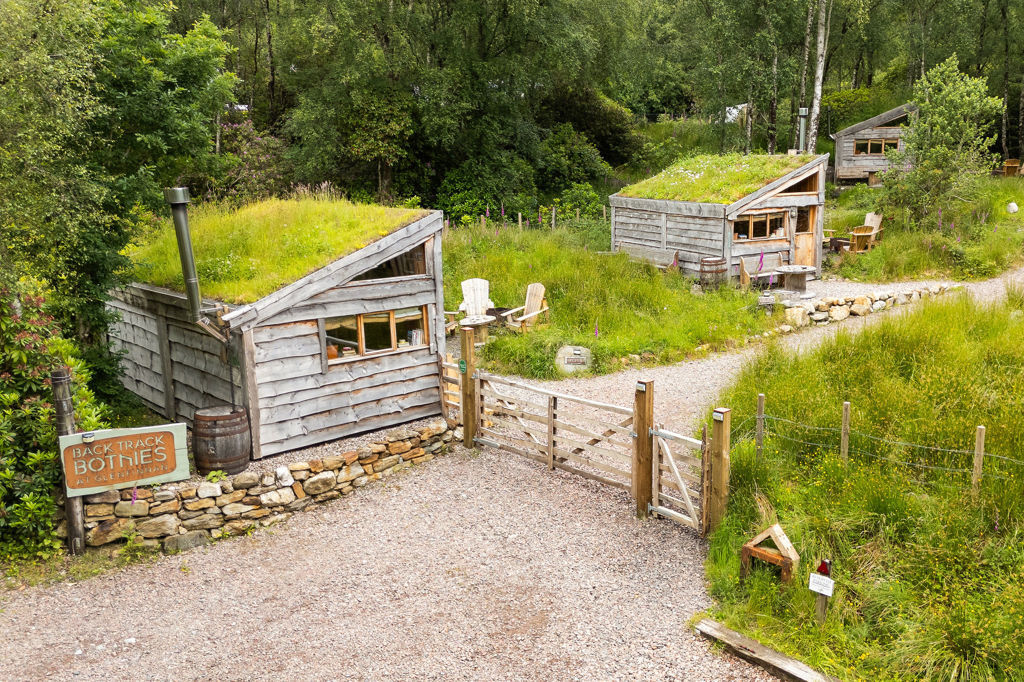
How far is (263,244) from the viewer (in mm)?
12883

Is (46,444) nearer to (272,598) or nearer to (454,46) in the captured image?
(272,598)

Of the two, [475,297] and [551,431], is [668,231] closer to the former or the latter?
[475,297]

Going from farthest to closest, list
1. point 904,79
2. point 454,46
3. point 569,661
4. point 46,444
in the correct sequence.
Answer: point 904,79
point 454,46
point 46,444
point 569,661

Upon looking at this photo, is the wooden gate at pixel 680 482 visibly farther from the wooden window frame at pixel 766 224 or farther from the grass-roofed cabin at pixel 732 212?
the wooden window frame at pixel 766 224

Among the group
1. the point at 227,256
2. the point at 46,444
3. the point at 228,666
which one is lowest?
the point at 228,666

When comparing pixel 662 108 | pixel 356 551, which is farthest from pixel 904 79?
pixel 356 551

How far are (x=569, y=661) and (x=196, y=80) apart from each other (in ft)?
39.6

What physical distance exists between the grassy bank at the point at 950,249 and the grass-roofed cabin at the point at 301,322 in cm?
1470

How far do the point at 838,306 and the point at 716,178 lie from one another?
16.9 ft

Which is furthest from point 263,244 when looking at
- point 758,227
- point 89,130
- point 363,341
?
point 758,227

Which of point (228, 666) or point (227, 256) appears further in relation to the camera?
point (227, 256)

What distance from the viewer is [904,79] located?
43.2 metres

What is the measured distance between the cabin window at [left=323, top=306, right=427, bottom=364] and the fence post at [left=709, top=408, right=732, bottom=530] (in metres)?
5.75

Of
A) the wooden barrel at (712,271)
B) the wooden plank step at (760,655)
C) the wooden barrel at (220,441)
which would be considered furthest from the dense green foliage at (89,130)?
the wooden barrel at (712,271)
